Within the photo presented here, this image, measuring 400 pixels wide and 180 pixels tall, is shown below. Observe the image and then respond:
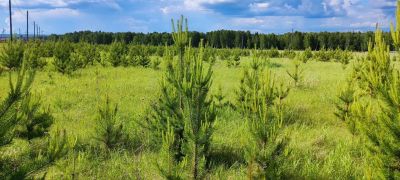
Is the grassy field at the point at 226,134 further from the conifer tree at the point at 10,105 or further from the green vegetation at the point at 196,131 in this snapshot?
the conifer tree at the point at 10,105

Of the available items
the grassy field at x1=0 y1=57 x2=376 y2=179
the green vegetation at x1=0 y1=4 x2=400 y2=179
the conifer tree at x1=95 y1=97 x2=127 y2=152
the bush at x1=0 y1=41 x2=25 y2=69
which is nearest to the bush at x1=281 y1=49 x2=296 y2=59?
the grassy field at x1=0 y1=57 x2=376 y2=179

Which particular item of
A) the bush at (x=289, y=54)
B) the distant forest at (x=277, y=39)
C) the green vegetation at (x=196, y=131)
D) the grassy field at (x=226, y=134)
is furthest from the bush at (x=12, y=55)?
the distant forest at (x=277, y=39)

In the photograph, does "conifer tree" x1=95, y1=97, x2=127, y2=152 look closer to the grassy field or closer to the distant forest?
the grassy field

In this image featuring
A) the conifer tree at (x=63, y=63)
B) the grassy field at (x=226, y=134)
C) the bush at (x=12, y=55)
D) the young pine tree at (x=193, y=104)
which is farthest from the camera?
the conifer tree at (x=63, y=63)

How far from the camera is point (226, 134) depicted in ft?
24.3

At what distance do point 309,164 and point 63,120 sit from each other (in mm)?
5800

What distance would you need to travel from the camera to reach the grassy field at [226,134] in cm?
521

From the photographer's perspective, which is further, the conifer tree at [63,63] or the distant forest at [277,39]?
the distant forest at [277,39]

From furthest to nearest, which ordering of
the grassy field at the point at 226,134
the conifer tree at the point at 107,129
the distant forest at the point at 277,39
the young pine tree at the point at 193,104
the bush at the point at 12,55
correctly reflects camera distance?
the distant forest at the point at 277,39
the bush at the point at 12,55
the conifer tree at the point at 107,129
the grassy field at the point at 226,134
the young pine tree at the point at 193,104

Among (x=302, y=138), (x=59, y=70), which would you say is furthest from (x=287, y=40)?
(x=302, y=138)

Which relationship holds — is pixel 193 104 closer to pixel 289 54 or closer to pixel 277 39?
pixel 289 54

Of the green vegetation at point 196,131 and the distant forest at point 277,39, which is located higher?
the distant forest at point 277,39

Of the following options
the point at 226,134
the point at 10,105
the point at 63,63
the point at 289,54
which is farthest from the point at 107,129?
the point at 289,54

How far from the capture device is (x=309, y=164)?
18.2 feet
